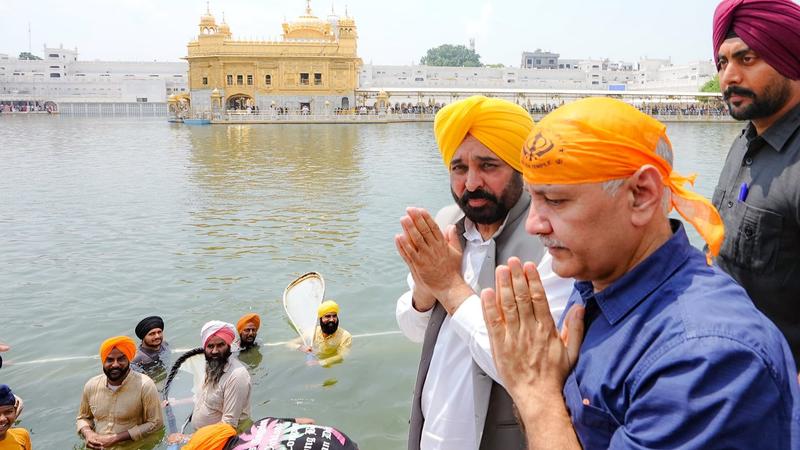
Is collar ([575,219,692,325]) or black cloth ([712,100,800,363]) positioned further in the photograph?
black cloth ([712,100,800,363])

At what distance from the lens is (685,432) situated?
0.96 meters

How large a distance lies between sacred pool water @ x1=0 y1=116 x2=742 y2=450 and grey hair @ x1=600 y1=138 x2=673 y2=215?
148 inches

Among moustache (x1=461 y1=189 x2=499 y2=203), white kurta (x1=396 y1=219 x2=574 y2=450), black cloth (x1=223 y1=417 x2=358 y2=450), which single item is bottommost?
black cloth (x1=223 y1=417 x2=358 y2=450)

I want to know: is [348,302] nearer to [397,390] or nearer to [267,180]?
[397,390]

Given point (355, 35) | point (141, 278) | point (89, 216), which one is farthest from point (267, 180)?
point (355, 35)

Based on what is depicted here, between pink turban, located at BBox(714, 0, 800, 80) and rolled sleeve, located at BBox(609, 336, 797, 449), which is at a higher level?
pink turban, located at BBox(714, 0, 800, 80)

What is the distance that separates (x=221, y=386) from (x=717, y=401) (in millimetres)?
4292

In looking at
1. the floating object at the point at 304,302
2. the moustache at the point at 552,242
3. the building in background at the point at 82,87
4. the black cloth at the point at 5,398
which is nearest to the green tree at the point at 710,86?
the building in background at the point at 82,87

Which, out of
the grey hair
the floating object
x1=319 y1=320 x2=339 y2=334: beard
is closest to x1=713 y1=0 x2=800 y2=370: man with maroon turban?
the grey hair

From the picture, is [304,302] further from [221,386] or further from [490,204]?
[490,204]

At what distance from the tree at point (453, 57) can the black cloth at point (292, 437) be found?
106 m

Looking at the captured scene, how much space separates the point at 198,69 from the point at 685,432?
5629 cm

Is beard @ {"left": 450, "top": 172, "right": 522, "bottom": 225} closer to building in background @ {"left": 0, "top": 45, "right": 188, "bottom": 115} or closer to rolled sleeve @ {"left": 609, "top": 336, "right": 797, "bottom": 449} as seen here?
rolled sleeve @ {"left": 609, "top": 336, "right": 797, "bottom": 449}

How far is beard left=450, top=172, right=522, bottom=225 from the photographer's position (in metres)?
1.92
